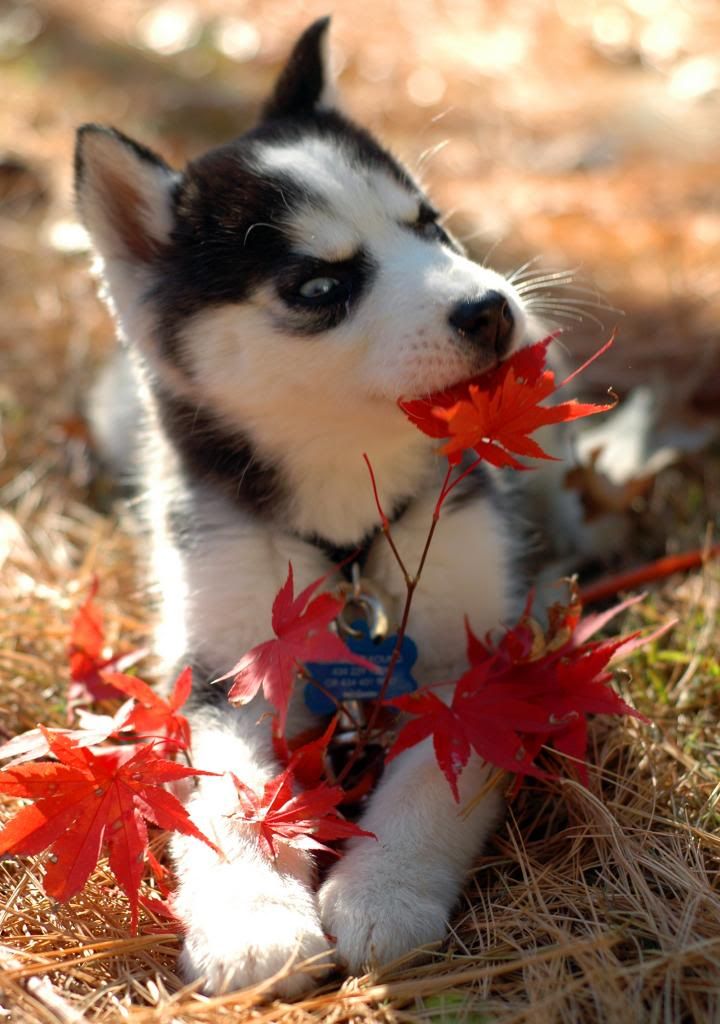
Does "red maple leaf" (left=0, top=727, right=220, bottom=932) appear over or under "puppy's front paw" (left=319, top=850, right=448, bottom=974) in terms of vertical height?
over

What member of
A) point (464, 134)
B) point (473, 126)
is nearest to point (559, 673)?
point (464, 134)

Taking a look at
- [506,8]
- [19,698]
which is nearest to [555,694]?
[19,698]

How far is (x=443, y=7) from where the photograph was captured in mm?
9234

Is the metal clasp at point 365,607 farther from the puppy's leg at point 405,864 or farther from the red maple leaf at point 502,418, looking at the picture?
the red maple leaf at point 502,418

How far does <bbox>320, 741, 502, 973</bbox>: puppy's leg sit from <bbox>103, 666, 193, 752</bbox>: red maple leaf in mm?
426

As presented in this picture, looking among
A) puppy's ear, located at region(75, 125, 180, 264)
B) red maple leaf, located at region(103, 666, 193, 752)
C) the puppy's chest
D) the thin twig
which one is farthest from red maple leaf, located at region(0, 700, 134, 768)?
the thin twig

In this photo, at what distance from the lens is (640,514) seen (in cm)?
357

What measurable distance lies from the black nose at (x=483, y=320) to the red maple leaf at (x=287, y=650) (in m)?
0.60

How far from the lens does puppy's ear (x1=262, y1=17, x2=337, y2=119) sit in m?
2.94

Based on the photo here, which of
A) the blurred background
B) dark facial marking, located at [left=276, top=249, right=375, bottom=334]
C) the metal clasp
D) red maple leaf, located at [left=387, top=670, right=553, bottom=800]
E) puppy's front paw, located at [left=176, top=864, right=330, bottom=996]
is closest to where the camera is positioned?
puppy's front paw, located at [left=176, top=864, right=330, bottom=996]

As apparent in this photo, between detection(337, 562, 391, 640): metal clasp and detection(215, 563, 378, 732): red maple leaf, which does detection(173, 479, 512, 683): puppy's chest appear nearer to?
detection(337, 562, 391, 640): metal clasp

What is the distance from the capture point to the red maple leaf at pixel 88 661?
2.58 m

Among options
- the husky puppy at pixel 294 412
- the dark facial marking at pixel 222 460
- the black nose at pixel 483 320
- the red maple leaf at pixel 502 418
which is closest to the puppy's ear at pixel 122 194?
the husky puppy at pixel 294 412

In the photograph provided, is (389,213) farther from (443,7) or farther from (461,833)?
(443,7)
